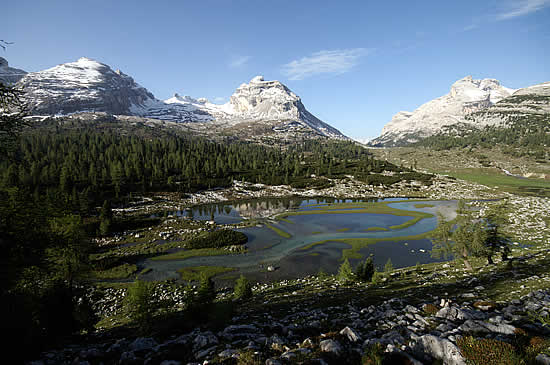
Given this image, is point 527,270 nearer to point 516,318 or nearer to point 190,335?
point 516,318

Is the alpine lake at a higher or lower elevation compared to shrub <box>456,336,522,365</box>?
lower

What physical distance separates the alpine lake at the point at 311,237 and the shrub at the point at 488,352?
98.9ft

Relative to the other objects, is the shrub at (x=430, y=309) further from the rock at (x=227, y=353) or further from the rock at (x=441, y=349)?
the rock at (x=227, y=353)

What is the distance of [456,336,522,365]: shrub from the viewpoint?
23.1 feet

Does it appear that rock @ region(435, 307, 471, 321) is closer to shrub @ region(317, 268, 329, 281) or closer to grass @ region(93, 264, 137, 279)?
shrub @ region(317, 268, 329, 281)

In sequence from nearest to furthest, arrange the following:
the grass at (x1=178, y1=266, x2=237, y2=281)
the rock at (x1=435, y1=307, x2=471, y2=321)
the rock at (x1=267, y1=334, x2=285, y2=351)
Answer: the rock at (x1=267, y1=334, x2=285, y2=351)
the rock at (x1=435, y1=307, x2=471, y2=321)
the grass at (x1=178, y1=266, x2=237, y2=281)

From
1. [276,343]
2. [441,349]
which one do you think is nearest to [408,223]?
[441,349]

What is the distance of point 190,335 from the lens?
42.1 feet

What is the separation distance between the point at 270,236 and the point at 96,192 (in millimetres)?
72852

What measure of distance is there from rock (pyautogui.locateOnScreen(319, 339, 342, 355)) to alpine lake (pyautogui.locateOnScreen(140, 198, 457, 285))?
91.9 feet

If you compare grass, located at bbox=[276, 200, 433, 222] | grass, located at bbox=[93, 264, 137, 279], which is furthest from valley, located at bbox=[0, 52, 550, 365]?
grass, located at bbox=[276, 200, 433, 222]

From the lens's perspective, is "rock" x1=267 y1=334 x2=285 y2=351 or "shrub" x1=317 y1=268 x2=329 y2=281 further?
"shrub" x1=317 y1=268 x2=329 y2=281

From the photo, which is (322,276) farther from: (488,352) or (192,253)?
(488,352)

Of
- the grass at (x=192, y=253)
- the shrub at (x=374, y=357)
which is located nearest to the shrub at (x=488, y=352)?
the shrub at (x=374, y=357)
